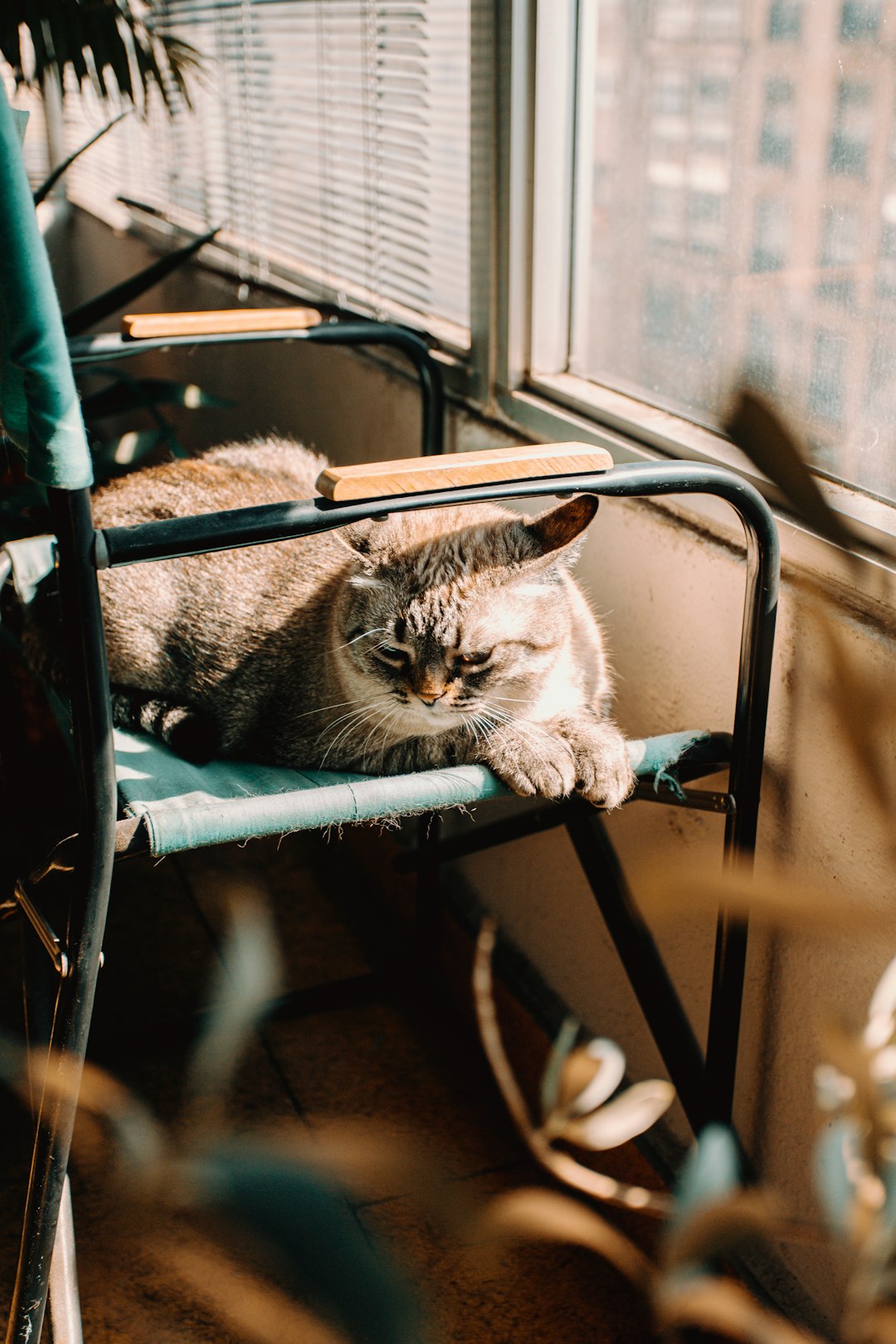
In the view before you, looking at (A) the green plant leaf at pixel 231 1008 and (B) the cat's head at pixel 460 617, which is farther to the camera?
(A) the green plant leaf at pixel 231 1008

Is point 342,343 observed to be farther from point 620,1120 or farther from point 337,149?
point 620,1120

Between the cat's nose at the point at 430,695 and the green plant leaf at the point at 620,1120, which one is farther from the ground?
the green plant leaf at the point at 620,1120

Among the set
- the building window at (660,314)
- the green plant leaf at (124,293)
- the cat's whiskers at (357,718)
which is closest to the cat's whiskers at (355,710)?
the cat's whiskers at (357,718)

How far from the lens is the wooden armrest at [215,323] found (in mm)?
1433

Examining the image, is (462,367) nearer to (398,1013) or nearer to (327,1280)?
(398,1013)

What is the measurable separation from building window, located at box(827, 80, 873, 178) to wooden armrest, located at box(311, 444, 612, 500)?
0.36 metres

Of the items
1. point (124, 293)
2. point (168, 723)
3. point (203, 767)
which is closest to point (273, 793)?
point (203, 767)

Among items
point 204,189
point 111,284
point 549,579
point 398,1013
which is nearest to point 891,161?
point 549,579

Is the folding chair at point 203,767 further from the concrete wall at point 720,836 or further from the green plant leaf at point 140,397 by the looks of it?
the green plant leaf at point 140,397

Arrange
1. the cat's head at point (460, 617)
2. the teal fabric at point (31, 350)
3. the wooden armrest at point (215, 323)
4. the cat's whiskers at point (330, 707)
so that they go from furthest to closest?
1. the wooden armrest at point (215, 323)
2. the cat's whiskers at point (330, 707)
3. the cat's head at point (460, 617)
4. the teal fabric at point (31, 350)

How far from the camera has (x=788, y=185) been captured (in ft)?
3.75

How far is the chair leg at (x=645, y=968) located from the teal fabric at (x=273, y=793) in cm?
14

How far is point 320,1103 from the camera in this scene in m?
1.66

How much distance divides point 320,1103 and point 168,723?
697mm
